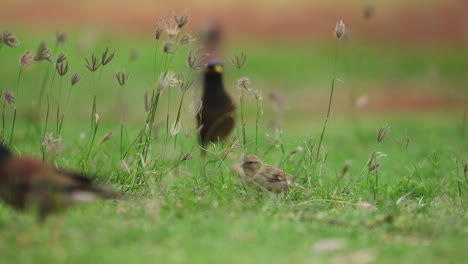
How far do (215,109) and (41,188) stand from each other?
3.20 meters

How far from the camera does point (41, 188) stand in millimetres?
3539

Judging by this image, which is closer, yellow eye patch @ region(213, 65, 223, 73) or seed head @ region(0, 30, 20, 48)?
seed head @ region(0, 30, 20, 48)

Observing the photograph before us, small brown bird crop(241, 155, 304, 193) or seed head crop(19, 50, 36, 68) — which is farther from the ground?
seed head crop(19, 50, 36, 68)

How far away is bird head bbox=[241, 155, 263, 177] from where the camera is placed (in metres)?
4.53

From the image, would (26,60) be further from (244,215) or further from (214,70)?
(214,70)

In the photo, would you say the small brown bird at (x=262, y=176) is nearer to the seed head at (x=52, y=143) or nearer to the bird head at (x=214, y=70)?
the seed head at (x=52, y=143)

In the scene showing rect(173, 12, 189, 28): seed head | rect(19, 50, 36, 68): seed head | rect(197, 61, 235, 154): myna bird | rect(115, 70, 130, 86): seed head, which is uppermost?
rect(173, 12, 189, 28): seed head

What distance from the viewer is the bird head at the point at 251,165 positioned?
4.53 meters

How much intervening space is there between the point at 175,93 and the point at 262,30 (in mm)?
5517

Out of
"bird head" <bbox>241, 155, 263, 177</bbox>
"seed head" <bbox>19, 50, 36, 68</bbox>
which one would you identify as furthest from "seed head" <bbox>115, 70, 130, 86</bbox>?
"bird head" <bbox>241, 155, 263, 177</bbox>

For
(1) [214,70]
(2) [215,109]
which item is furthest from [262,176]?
(1) [214,70]

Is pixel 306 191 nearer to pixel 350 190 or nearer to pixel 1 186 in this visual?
pixel 350 190

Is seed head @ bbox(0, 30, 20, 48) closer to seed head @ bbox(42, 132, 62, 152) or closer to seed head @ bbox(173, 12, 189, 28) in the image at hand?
seed head @ bbox(42, 132, 62, 152)

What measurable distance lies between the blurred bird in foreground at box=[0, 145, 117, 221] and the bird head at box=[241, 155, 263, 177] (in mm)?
1052
